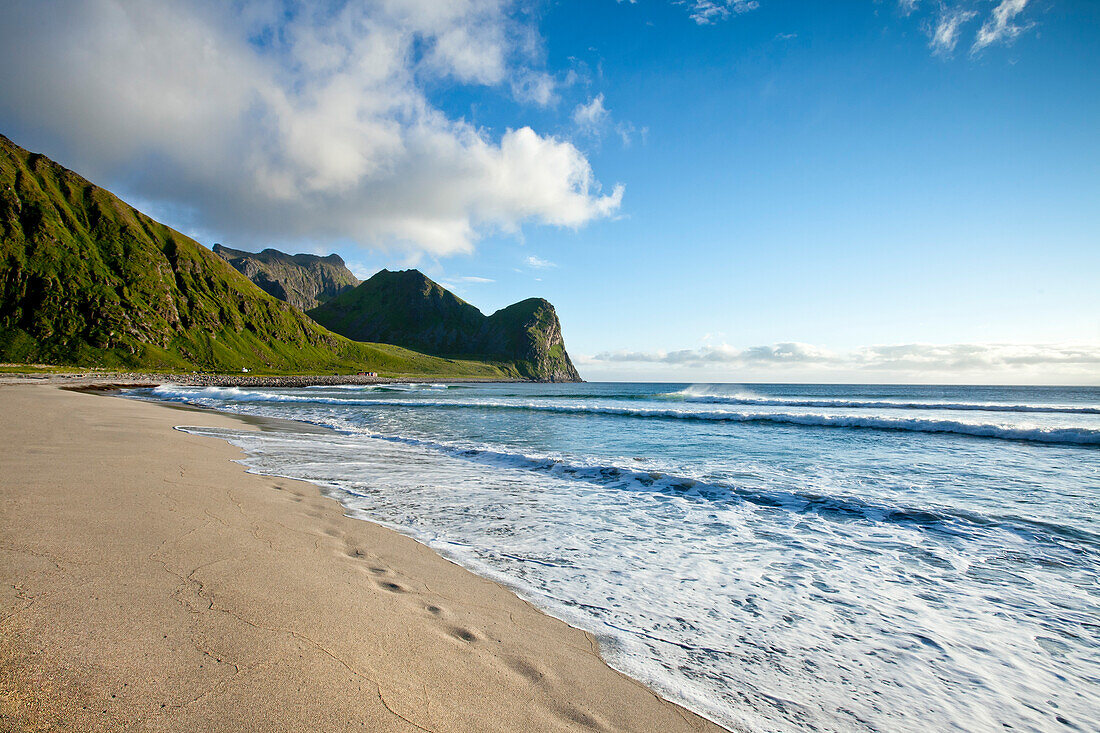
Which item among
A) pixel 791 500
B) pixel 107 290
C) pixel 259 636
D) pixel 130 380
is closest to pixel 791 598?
pixel 791 500

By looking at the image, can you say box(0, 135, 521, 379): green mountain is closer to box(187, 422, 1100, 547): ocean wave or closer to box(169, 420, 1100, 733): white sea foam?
box(187, 422, 1100, 547): ocean wave

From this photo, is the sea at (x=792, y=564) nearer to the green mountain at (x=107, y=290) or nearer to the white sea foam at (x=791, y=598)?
the white sea foam at (x=791, y=598)

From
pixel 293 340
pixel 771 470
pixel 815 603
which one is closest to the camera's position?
pixel 815 603

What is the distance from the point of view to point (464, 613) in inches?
192

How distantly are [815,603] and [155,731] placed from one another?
6.79 metres

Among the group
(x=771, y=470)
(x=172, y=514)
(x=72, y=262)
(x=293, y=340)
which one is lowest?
(x=771, y=470)

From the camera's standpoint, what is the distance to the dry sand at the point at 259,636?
2723 mm

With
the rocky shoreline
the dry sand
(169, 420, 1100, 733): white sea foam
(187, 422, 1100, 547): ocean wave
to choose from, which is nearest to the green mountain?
the rocky shoreline

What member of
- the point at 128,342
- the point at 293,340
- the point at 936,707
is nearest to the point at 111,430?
the point at 936,707

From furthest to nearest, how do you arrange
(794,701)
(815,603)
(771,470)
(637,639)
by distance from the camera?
(771,470) → (815,603) → (637,639) → (794,701)

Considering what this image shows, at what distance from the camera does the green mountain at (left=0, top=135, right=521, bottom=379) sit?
4094 inches

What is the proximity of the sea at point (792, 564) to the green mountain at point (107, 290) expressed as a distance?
135334mm

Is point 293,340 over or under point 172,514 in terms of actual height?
over

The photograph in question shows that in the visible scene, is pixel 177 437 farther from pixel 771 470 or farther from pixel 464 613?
pixel 771 470
